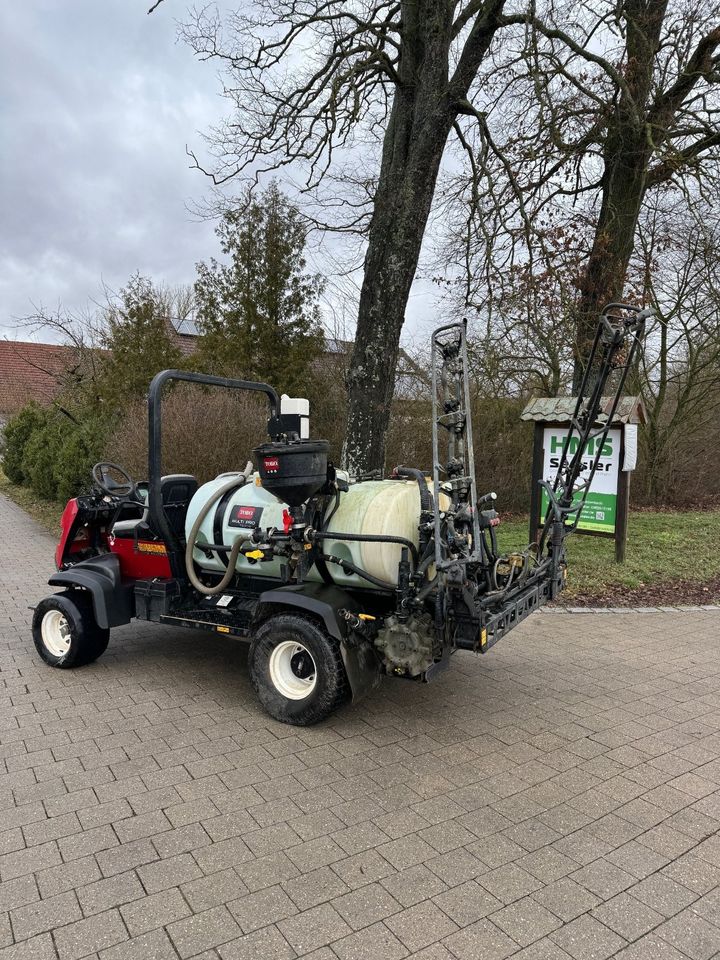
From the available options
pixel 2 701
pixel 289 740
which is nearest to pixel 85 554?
pixel 2 701

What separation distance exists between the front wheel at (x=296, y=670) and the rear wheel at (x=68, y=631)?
57.4 inches

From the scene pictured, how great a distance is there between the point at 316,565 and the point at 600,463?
5316mm

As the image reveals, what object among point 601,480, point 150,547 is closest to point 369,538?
point 150,547

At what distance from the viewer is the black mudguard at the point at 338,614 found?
3746 millimetres

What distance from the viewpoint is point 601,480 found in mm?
8375

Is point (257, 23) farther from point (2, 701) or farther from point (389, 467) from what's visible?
point (2, 701)

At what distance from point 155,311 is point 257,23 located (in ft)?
24.0

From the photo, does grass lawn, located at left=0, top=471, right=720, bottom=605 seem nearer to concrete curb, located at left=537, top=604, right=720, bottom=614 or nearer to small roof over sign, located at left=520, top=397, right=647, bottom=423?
concrete curb, located at left=537, top=604, right=720, bottom=614

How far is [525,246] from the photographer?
980 centimetres

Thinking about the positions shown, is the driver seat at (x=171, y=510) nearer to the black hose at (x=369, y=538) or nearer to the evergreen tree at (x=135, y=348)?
the black hose at (x=369, y=538)

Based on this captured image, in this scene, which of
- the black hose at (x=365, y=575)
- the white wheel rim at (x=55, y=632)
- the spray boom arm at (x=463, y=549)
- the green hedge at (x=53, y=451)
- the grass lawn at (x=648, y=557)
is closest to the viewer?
the spray boom arm at (x=463, y=549)

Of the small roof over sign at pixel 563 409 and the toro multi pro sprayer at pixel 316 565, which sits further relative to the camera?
the small roof over sign at pixel 563 409

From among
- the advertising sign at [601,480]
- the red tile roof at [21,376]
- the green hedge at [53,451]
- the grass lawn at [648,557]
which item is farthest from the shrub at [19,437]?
the advertising sign at [601,480]

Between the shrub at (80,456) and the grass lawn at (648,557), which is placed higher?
the shrub at (80,456)
